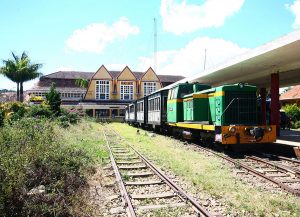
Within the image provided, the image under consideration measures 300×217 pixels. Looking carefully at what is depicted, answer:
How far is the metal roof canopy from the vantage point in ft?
42.2

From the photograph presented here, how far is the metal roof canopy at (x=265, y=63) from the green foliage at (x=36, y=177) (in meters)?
8.66

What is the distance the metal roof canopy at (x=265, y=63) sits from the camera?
506 inches

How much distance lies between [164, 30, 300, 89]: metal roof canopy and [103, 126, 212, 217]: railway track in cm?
700

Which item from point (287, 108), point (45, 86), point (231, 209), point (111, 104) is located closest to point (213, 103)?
point (231, 209)

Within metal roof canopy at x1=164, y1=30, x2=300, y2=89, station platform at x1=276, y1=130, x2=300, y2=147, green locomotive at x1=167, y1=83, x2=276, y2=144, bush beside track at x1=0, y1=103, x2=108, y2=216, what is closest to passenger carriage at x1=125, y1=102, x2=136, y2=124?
metal roof canopy at x1=164, y1=30, x2=300, y2=89

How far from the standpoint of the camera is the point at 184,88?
58.7 feet

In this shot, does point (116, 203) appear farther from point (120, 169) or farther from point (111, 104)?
point (111, 104)

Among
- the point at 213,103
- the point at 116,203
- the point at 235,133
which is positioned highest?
the point at 213,103

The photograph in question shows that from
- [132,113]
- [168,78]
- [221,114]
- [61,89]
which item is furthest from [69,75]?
[221,114]

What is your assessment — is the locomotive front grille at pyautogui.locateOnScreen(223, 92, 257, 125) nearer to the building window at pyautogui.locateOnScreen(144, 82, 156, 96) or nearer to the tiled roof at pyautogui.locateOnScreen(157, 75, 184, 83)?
the building window at pyautogui.locateOnScreen(144, 82, 156, 96)

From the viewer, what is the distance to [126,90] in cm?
6781

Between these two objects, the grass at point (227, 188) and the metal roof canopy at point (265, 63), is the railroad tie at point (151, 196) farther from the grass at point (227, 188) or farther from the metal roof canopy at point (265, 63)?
the metal roof canopy at point (265, 63)

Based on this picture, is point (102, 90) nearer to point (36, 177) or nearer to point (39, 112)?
point (39, 112)

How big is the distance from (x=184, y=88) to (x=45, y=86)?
5371 cm
